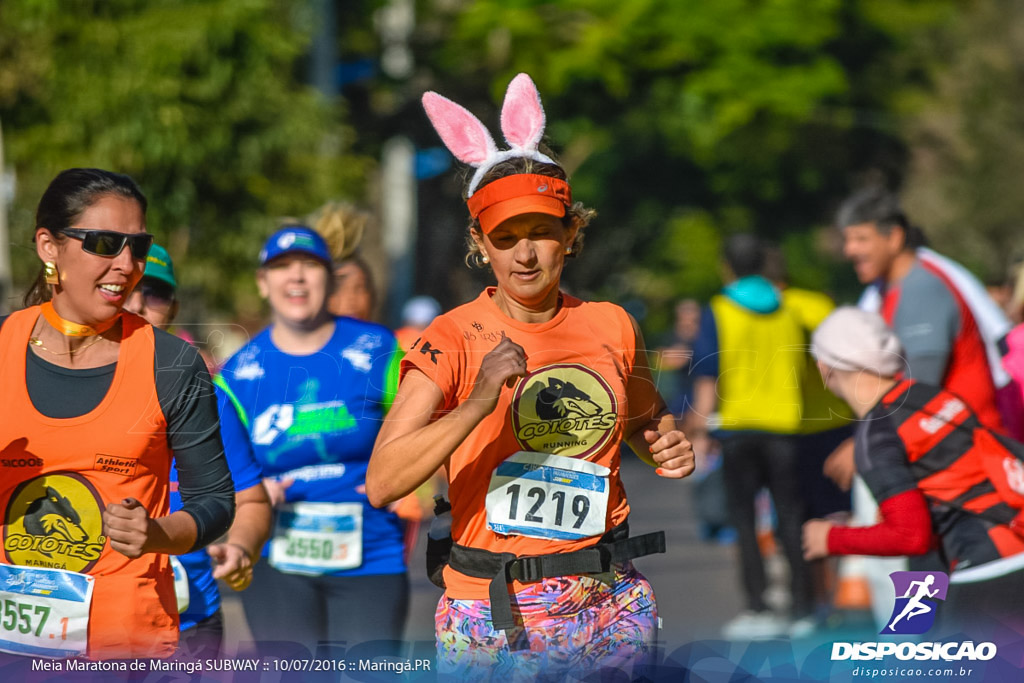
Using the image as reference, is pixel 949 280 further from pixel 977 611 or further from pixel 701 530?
pixel 701 530

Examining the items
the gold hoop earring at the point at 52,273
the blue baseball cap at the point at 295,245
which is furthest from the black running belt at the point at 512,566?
the blue baseball cap at the point at 295,245

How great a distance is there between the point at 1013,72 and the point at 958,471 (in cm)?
3005

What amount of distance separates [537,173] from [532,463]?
68cm

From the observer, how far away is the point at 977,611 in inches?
161

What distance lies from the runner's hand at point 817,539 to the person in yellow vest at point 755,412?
2859 mm

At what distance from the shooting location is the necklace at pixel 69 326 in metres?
3.11

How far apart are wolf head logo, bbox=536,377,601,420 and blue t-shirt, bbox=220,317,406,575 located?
1714mm

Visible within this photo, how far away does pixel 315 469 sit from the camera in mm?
4859

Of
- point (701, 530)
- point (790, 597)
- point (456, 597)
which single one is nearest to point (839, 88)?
point (701, 530)

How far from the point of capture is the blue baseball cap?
4938 mm

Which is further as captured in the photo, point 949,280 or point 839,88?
point 839,88

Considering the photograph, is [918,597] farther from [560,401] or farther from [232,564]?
[232,564]

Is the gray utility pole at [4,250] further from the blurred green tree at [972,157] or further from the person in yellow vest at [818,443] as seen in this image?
the blurred green tree at [972,157]

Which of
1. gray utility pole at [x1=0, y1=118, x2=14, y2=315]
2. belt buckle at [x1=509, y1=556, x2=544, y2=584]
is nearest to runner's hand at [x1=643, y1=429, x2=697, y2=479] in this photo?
belt buckle at [x1=509, y1=556, x2=544, y2=584]
